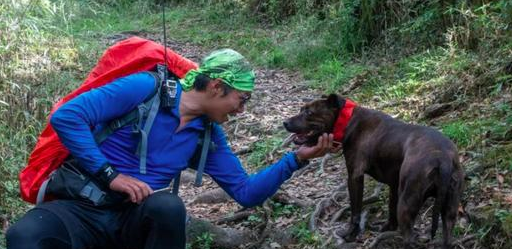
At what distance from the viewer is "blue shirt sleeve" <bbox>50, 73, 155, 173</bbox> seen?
10.9 feet

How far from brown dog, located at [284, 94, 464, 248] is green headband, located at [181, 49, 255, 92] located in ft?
3.90

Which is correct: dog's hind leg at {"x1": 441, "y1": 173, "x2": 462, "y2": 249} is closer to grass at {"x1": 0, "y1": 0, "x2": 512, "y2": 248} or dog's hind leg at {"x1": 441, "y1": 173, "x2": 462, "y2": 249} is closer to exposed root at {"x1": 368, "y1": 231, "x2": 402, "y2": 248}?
grass at {"x1": 0, "y1": 0, "x2": 512, "y2": 248}

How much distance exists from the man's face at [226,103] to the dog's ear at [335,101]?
4.75ft

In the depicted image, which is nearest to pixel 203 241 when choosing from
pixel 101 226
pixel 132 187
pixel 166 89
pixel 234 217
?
pixel 234 217

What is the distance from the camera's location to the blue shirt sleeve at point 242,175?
3852mm

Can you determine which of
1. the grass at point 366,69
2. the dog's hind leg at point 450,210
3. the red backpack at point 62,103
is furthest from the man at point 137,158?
the grass at point 366,69

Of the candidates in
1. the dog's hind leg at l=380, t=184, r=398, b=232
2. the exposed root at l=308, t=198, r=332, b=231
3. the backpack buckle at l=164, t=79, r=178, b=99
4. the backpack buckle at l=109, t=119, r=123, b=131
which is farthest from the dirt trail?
the backpack buckle at l=109, t=119, r=123, b=131

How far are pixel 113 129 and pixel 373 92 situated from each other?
486 cm

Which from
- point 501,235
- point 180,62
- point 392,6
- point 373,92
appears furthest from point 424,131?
point 392,6

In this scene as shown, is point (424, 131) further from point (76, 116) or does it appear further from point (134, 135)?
point (76, 116)

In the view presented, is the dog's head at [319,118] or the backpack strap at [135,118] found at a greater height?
the backpack strap at [135,118]

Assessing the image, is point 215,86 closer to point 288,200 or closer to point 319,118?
point 319,118

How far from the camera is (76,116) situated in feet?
10.9

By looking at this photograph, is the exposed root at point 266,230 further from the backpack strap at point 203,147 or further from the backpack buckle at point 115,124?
the backpack buckle at point 115,124
